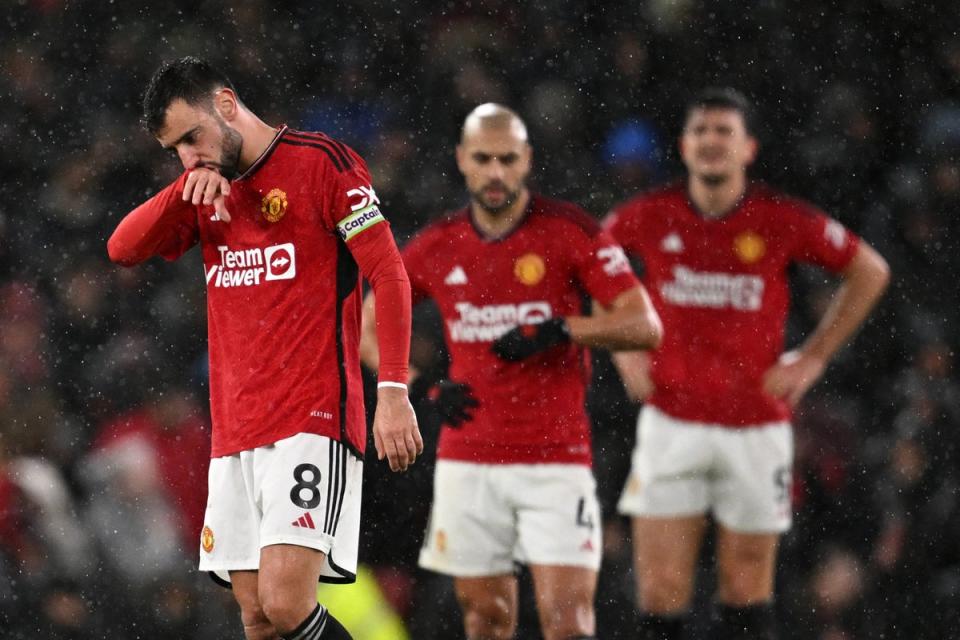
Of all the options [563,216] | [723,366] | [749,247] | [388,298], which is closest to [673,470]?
[723,366]

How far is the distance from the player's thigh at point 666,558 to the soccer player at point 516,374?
828 millimetres

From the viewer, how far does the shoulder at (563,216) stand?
5047 mm

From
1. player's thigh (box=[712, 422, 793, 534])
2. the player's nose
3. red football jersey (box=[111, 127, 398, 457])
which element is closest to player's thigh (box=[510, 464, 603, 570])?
player's thigh (box=[712, 422, 793, 534])

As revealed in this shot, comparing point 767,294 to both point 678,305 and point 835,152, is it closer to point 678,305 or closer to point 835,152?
point 678,305

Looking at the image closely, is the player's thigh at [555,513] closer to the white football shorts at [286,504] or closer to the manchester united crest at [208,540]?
the white football shorts at [286,504]

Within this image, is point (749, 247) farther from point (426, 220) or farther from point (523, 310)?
point (426, 220)

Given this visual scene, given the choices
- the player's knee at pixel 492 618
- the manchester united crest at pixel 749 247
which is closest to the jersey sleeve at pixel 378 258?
the player's knee at pixel 492 618

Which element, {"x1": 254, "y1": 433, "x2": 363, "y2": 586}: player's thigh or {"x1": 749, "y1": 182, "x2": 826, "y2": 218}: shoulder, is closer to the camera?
{"x1": 254, "y1": 433, "x2": 363, "y2": 586}: player's thigh

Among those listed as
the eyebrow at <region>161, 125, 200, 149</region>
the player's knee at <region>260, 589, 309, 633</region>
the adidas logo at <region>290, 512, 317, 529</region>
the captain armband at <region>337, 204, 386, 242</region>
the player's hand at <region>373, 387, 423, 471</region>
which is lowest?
the player's knee at <region>260, 589, 309, 633</region>

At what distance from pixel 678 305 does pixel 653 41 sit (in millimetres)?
2651

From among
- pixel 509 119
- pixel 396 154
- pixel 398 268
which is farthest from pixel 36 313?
pixel 398 268

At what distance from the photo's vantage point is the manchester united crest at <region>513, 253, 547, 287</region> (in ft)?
16.6

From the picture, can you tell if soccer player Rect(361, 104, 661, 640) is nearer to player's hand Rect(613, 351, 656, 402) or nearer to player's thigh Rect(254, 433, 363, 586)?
player's hand Rect(613, 351, 656, 402)

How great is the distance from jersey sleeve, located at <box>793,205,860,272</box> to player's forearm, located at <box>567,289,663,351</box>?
1.11 m
